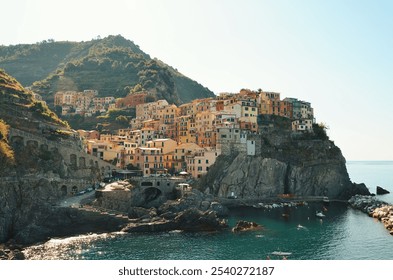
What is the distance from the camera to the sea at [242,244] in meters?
52.5

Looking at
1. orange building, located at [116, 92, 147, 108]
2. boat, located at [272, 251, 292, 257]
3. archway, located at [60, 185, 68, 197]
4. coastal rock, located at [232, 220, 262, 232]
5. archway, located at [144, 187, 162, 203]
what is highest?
orange building, located at [116, 92, 147, 108]

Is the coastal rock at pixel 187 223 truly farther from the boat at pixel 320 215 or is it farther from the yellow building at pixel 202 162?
the yellow building at pixel 202 162

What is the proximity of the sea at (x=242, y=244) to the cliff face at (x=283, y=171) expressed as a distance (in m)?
21.9

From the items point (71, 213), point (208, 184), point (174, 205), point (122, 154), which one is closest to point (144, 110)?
point (122, 154)

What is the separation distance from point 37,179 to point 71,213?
337 inches

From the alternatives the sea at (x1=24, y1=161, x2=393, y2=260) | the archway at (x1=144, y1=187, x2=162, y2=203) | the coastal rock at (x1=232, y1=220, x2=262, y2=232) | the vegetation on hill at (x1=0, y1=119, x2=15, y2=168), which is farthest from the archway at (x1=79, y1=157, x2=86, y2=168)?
the coastal rock at (x1=232, y1=220, x2=262, y2=232)

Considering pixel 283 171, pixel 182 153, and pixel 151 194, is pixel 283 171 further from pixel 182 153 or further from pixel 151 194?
A: pixel 151 194

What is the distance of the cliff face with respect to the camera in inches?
3807

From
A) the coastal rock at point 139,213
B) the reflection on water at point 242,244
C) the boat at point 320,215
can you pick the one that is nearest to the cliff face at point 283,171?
the boat at point 320,215

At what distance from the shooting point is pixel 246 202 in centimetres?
9469

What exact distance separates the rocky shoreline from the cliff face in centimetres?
766

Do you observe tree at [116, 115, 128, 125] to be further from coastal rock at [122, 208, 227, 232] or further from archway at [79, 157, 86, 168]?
coastal rock at [122, 208, 227, 232]

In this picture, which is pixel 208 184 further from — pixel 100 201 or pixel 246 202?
pixel 100 201

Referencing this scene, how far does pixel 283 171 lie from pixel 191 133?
2496 cm
